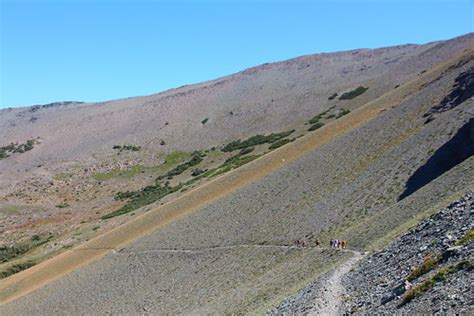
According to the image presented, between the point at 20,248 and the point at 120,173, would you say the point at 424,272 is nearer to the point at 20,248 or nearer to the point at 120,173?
the point at 20,248

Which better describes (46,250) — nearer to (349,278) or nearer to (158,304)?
(158,304)

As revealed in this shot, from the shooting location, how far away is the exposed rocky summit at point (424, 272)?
14234mm

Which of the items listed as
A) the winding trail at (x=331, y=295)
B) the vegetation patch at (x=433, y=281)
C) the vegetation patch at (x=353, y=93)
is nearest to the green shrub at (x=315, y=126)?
the vegetation patch at (x=353, y=93)

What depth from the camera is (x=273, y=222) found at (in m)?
40.6

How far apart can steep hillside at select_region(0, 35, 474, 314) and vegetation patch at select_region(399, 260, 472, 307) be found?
859 cm

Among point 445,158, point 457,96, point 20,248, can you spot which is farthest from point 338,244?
point 20,248

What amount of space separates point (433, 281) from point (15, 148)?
133 meters

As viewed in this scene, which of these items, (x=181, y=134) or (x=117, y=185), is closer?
(x=117, y=185)

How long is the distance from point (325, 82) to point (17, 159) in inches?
2730

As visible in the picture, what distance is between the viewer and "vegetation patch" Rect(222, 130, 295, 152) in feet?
294

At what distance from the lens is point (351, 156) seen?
47.2 meters

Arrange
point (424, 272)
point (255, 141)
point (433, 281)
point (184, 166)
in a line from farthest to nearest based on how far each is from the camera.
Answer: point (255, 141) < point (184, 166) < point (424, 272) < point (433, 281)

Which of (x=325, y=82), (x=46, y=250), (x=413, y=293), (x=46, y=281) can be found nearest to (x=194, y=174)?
(x=46, y=250)

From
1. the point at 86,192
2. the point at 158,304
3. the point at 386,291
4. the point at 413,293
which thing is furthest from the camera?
the point at 86,192
